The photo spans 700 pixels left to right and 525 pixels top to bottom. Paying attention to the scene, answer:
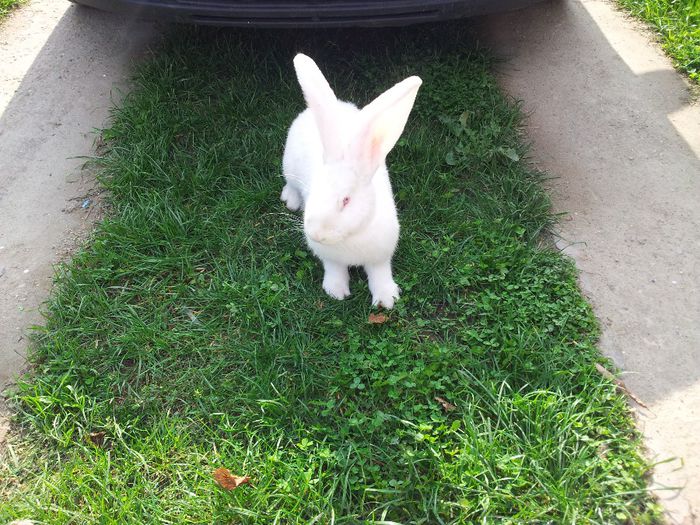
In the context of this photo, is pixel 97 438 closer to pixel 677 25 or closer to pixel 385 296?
pixel 385 296

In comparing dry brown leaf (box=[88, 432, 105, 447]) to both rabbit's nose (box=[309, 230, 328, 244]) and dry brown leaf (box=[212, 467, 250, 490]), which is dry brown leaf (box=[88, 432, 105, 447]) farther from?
rabbit's nose (box=[309, 230, 328, 244])

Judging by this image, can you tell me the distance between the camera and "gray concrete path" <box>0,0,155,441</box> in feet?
9.51

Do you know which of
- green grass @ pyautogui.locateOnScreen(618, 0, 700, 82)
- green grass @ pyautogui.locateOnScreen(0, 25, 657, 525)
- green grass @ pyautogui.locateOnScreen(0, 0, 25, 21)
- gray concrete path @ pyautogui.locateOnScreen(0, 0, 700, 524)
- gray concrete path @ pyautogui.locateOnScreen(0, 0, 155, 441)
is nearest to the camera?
green grass @ pyautogui.locateOnScreen(0, 25, 657, 525)

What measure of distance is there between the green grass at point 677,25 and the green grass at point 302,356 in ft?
4.52

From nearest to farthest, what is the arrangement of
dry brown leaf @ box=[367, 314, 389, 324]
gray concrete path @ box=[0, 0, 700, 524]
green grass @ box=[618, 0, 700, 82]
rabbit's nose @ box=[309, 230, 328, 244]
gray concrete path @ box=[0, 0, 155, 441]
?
1. rabbit's nose @ box=[309, 230, 328, 244]
2. gray concrete path @ box=[0, 0, 700, 524]
3. dry brown leaf @ box=[367, 314, 389, 324]
4. gray concrete path @ box=[0, 0, 155, 441]
5. green grass @ box=[618, 0, 700, 82]

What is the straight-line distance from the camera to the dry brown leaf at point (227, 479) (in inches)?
83.1

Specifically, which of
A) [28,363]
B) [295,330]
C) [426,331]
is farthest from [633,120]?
[28,363]

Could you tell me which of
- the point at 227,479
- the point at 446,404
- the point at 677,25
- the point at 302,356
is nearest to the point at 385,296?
the point at 302,356

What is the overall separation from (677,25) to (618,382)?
3015 millimetres

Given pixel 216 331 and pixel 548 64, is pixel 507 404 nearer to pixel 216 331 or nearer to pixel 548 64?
pixel 216 331

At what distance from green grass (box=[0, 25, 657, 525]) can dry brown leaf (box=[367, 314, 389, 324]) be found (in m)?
0.03

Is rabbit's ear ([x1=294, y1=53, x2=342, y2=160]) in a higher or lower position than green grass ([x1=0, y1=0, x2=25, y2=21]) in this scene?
higher

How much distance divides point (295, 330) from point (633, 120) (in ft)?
8.24

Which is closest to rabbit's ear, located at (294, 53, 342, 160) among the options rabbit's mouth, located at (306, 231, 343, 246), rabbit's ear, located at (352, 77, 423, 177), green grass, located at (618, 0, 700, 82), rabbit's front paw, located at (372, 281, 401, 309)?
rabbit's ear, located at (352, 77, 423, 177)
